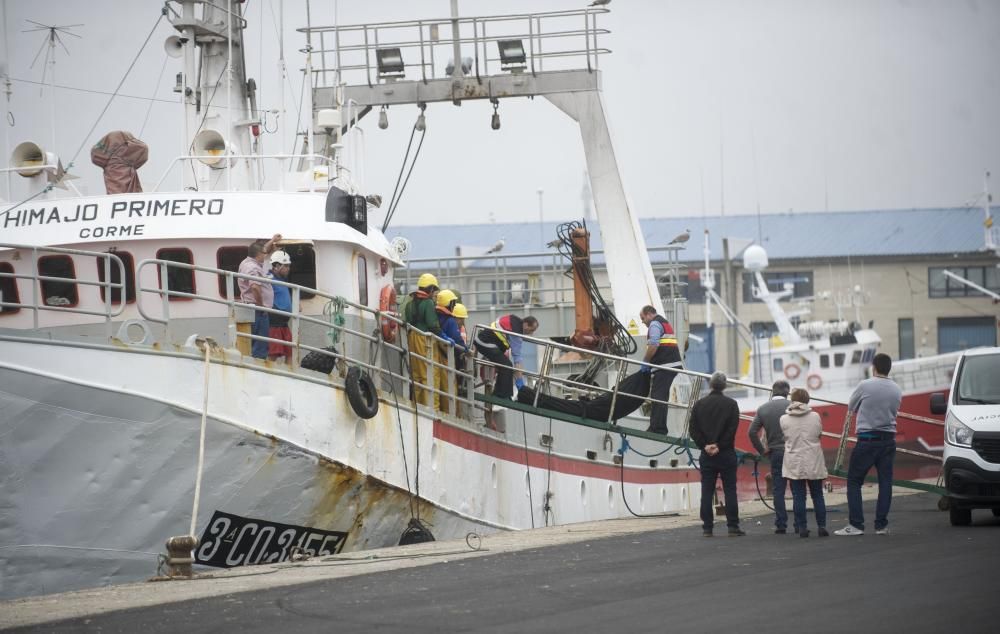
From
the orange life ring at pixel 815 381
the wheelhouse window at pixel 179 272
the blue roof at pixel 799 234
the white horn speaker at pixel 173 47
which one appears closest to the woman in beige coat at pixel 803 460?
the wheelhouse window at pixel 179 272

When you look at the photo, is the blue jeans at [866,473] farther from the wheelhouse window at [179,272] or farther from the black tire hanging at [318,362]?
the wheelhouse window at [179,272]

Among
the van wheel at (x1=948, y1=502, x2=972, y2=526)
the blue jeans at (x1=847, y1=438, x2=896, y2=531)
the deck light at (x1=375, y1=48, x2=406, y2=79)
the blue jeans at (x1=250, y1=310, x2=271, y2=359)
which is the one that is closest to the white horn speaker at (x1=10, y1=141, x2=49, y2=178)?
the blue jeans at (x1=250, y1=310, x2=271, y2=359)

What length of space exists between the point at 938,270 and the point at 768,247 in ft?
27.1

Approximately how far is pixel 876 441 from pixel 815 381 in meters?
37.1

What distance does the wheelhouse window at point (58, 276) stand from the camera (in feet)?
48.0

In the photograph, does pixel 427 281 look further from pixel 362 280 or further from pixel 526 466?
pixel 526 466

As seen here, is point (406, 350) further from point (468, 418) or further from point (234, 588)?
point (234, 588)

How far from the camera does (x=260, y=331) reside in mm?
13219

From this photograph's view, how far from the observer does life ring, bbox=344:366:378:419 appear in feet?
43.5

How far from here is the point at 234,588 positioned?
9.70 metres

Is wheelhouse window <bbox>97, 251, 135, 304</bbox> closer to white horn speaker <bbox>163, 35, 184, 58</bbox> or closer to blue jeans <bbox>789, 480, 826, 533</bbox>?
white horn speaker <bbox>163, 35, 184, 58</bbox>

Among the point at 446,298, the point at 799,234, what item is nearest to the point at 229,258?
the point at 446,298

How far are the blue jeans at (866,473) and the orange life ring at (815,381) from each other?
3671 centimetres

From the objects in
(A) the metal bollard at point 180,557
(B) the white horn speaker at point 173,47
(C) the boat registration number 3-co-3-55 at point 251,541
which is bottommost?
(C) the boat registration number 3-co-3-55 at point 251,541
